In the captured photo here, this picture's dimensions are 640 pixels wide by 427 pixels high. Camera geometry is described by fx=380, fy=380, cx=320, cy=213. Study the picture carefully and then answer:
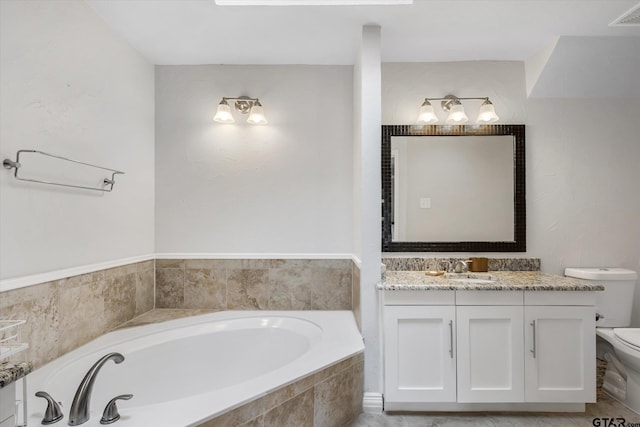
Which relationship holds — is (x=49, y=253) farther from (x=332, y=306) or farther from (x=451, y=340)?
(x=451, y=340)

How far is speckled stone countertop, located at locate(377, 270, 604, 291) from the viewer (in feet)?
7.30

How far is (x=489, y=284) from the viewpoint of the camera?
2277mm

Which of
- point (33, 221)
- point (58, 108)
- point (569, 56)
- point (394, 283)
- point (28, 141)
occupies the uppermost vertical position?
point (569, 56)

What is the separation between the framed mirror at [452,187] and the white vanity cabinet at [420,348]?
0.64 metres

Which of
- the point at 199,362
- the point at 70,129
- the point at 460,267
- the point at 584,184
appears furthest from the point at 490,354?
the point at 70,129

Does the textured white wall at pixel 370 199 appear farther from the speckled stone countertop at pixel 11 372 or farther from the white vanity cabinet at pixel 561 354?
the speckled stone countertop at pixel 11 372

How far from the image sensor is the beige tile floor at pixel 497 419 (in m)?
2.18

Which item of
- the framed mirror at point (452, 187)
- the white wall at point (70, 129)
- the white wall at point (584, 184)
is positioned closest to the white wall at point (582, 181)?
the white wall at point (584, 184)

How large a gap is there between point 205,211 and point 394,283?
153cm

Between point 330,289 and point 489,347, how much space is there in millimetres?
1151

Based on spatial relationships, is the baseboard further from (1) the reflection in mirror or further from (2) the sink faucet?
(2) the sink faucet

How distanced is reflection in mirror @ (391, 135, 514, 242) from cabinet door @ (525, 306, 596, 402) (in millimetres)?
742

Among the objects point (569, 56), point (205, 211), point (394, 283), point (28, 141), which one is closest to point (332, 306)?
point (394, 283)

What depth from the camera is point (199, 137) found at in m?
2.93
